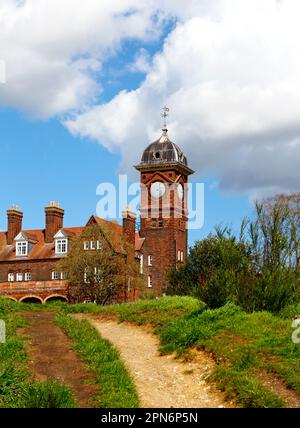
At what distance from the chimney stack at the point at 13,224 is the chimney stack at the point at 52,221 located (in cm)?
380

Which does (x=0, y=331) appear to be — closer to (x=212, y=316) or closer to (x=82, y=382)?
(x=82, y=382)

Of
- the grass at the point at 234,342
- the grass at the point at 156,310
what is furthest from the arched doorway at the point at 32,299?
the grass at the point at 234,342

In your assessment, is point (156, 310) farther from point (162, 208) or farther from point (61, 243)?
point (162, 208)

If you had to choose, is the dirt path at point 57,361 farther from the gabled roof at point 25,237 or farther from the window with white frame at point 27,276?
the gabled roof at point 25,237

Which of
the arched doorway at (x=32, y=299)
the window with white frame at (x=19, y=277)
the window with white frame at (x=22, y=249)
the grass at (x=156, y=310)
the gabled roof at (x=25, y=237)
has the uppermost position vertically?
the gabled roof at (x=25, y=237)

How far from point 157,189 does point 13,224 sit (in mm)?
15664

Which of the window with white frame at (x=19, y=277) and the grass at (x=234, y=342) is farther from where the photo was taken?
the window with white frame at (x=19, y=277)

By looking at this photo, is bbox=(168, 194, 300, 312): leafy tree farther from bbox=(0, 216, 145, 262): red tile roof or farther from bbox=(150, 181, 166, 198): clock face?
bbox=(150, 181, 166, 198): clock face

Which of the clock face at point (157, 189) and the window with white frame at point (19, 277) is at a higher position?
the clock face at point (157, 189)

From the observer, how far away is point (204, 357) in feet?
49.5

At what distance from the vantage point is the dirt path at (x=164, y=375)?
42.3ft

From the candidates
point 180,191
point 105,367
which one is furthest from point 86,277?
point 105,367
